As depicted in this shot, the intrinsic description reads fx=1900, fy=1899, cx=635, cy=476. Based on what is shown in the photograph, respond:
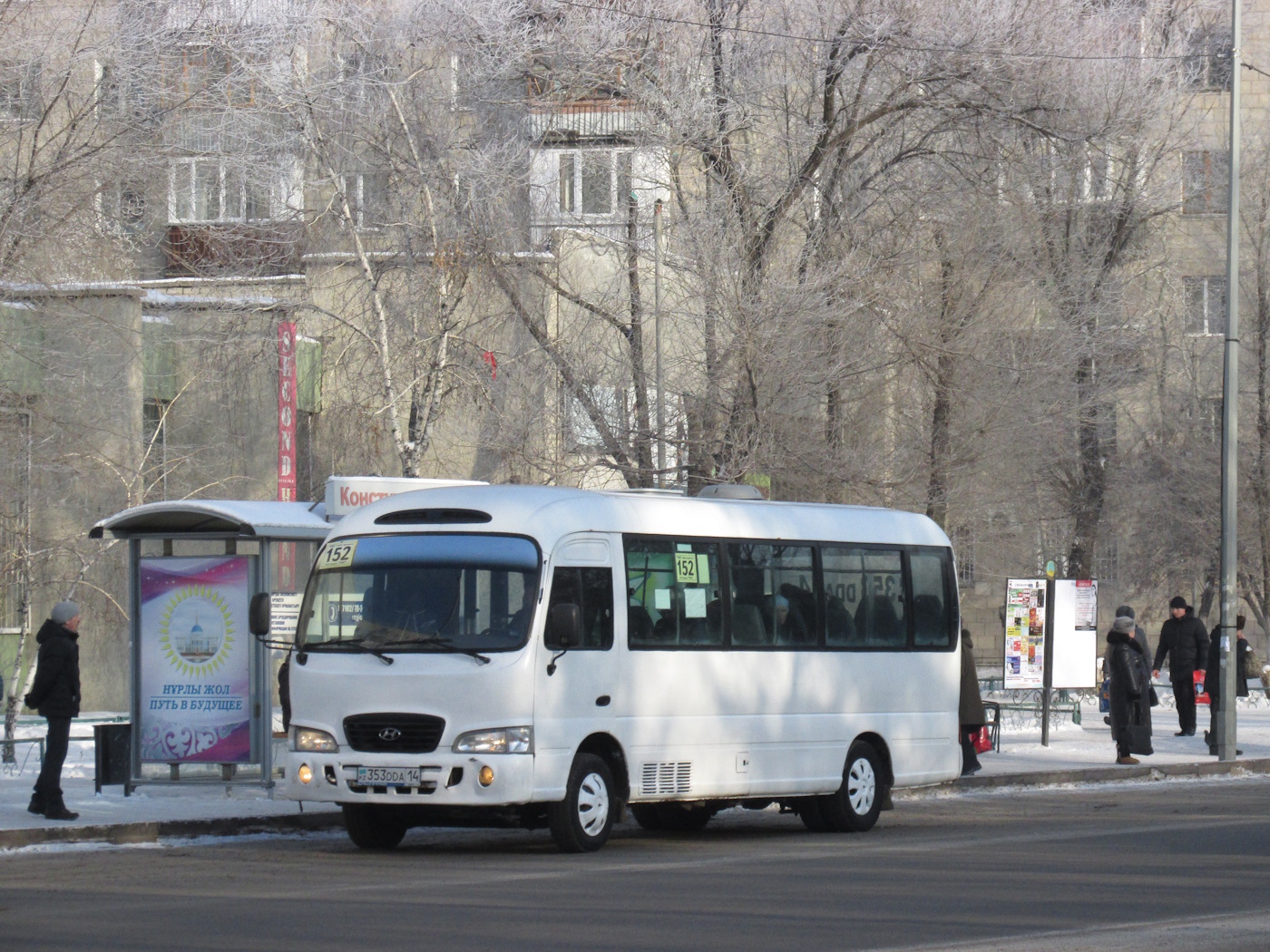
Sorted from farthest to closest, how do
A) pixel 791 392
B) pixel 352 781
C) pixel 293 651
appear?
1. pixel 791 392
2. pixel 293 651
3. pixel 352 781

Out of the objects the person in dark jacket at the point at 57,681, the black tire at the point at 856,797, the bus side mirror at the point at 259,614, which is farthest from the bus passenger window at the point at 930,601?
the person in dark jacket at the point at 57,681

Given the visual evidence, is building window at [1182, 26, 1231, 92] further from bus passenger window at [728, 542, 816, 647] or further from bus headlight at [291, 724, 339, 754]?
bus headlight at [291, 724, 339, 754]

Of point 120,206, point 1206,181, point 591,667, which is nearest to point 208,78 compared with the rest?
point 120,206

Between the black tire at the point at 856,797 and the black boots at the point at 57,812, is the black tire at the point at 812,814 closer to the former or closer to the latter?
the black tire at the point at 856,797

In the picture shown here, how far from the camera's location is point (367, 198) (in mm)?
25062

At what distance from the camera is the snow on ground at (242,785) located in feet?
49.6

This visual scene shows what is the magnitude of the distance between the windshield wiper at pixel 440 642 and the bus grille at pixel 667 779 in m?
1.70

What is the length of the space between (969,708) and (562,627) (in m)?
8.12

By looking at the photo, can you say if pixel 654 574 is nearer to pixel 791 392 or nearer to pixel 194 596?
Result: pixel 194 596

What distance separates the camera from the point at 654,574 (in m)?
14.2

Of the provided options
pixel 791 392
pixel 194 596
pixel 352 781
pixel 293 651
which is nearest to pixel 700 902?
pixel 352 781

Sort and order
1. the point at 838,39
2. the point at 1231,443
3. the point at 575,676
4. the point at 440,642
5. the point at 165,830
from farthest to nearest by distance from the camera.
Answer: the point at 838,39, the point at 1231,443, the point at 165,830, the point at 575,676, the point at 440,642

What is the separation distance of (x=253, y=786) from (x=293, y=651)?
352 cm

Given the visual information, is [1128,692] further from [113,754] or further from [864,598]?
[113,754]
